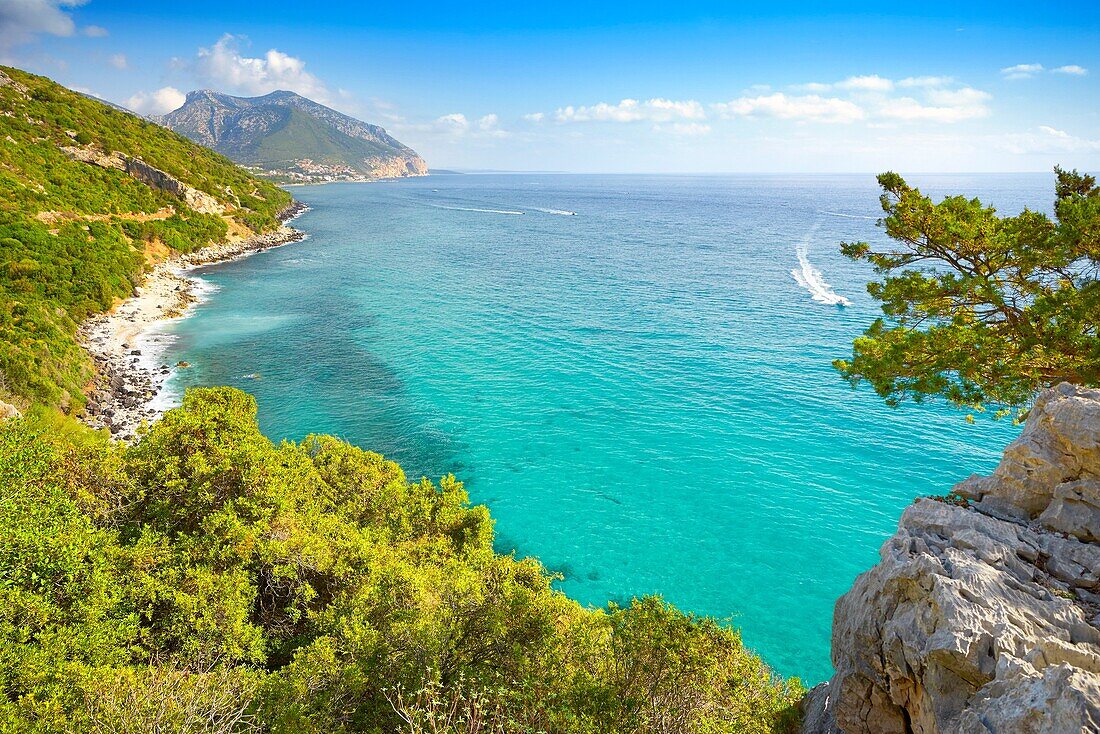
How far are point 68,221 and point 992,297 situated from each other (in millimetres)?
91829

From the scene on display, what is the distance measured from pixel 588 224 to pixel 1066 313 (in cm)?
14225

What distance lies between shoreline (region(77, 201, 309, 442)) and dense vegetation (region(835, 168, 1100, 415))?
37631 mm

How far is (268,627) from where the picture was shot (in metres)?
16.0

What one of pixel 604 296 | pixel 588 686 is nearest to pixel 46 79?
pixel 604 296

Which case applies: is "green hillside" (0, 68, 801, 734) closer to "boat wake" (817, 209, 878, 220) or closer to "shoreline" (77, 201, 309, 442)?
"shoreline" (77, 201, 309, 442)

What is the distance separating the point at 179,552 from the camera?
15969 millimetres

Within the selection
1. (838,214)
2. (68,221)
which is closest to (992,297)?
(68,221)

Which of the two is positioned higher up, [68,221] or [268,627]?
[68,221]

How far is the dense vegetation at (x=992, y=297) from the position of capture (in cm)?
1452

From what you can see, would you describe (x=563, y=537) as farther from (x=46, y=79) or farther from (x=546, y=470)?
(x=46, y=79)

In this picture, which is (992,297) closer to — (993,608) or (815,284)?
(993,608)

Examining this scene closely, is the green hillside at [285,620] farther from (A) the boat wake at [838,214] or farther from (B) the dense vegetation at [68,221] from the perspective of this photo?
(A) the boat wake at [838,214]

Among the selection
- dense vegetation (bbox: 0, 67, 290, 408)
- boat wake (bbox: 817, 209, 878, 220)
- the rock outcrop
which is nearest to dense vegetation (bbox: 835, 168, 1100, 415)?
dense vegetation (bbox: 0, 67, 290, 408)

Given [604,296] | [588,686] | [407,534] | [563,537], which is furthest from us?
[604,296]
